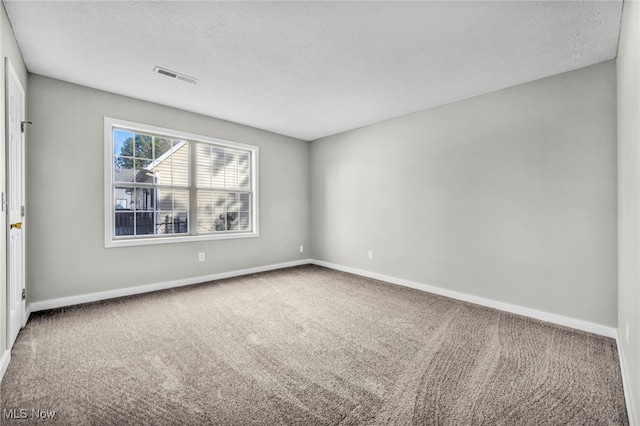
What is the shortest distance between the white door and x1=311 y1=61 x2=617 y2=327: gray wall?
3.88 meters

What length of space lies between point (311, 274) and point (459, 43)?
3592mm

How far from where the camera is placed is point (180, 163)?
4.07 m

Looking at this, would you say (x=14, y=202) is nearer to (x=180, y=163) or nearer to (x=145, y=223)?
(x=145, y=223)

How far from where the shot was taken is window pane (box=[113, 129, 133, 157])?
11.6 ft

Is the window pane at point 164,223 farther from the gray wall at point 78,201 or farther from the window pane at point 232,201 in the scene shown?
the window pane at point 232,201

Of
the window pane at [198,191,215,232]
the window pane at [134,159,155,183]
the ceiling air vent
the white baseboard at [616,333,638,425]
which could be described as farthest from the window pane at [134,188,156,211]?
the white baseboard at [616,333,638,425]

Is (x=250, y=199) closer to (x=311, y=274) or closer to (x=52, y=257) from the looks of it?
(x=311, y=274)

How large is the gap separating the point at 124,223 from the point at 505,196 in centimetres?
451

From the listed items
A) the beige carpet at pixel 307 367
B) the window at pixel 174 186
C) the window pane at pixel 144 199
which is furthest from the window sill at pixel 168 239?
the beige carpet at pixel 307 367

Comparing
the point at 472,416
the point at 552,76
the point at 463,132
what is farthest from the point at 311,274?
the point at 552,76

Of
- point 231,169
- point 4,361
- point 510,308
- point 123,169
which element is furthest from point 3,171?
point 510,308

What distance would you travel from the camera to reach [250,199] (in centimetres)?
485

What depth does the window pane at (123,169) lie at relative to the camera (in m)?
3.53

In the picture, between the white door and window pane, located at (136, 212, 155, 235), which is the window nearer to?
window pane, located at (136, 212, 155, 235)
